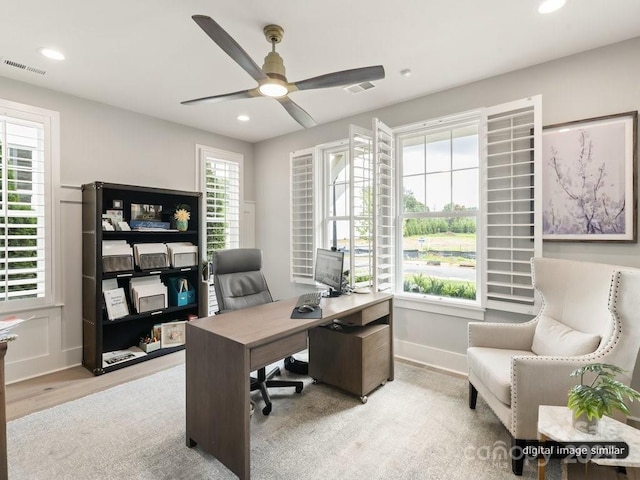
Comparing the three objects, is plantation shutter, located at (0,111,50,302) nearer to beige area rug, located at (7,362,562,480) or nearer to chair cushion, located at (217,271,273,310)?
beige area rug, located at (7,362,562,480)

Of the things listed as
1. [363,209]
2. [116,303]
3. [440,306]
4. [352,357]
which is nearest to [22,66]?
[116,303]

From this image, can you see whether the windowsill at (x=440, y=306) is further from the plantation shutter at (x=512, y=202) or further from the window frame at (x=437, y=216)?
the plantation shutter at (x=512, y=202)

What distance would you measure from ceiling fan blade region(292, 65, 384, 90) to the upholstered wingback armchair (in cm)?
177

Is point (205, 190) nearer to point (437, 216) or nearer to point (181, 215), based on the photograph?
point (181, 215)

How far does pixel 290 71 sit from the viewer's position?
9.16 feet

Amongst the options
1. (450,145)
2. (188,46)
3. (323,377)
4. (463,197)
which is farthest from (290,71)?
(323,377)

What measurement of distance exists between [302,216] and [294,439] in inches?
113

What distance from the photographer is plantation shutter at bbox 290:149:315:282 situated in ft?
14.2

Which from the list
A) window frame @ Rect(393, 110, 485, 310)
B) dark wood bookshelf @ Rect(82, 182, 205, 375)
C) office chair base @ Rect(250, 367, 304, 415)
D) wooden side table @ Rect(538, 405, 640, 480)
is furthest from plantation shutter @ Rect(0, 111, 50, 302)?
wooden side table @ Rect(538, 405, 640, 480)

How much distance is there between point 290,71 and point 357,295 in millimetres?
2076

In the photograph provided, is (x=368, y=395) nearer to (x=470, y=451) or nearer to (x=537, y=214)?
(x=470, y=451)

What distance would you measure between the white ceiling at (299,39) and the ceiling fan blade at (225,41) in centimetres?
47

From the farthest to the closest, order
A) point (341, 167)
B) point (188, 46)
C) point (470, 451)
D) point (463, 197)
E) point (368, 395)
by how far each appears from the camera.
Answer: point (341, 167) → point (463, 197) → point (368, 395) → point (188, 46) → point (470, 451)

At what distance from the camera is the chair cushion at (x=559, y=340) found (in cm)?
193
